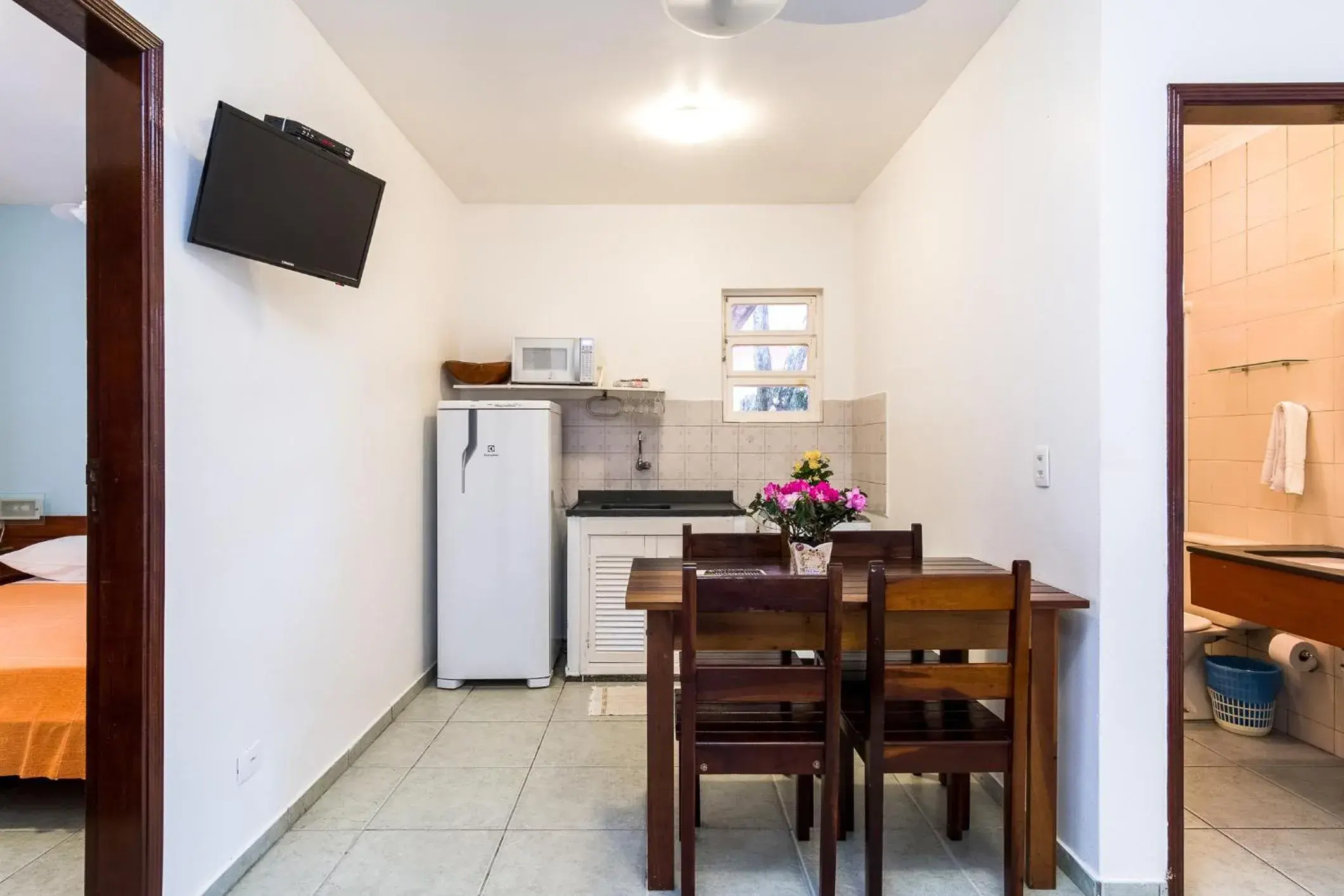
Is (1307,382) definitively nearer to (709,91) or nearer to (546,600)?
(709,91)

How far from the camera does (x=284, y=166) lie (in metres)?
1.96

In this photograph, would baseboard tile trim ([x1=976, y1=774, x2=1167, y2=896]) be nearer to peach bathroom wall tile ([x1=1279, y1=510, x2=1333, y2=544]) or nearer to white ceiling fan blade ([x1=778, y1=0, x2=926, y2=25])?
peach bathroom wall tile ([x1=1279, y1=510, x2=1333, y2=544])

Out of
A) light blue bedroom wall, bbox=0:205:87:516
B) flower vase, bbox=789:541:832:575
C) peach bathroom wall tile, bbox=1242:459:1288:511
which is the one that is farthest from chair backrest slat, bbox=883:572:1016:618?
light blue bedroom wall, bbox=0:205:87:516

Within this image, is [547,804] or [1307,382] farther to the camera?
[1307,382]

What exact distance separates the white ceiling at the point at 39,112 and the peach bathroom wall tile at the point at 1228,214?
172 inches

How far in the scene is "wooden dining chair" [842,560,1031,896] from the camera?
1.77 m

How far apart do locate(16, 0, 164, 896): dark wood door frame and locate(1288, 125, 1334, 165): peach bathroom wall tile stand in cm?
372

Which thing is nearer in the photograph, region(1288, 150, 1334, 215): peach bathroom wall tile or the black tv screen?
the black tv screen

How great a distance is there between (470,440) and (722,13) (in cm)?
233

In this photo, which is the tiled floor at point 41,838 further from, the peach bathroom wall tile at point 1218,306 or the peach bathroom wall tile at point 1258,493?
the peach bathroom wall tile at point 1218,306

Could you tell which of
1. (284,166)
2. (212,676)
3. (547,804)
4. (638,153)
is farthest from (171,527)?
(638,153)

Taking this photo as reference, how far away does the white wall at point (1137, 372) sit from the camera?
184 centimetres

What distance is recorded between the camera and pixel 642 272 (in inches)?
167

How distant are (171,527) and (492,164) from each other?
2.52m
